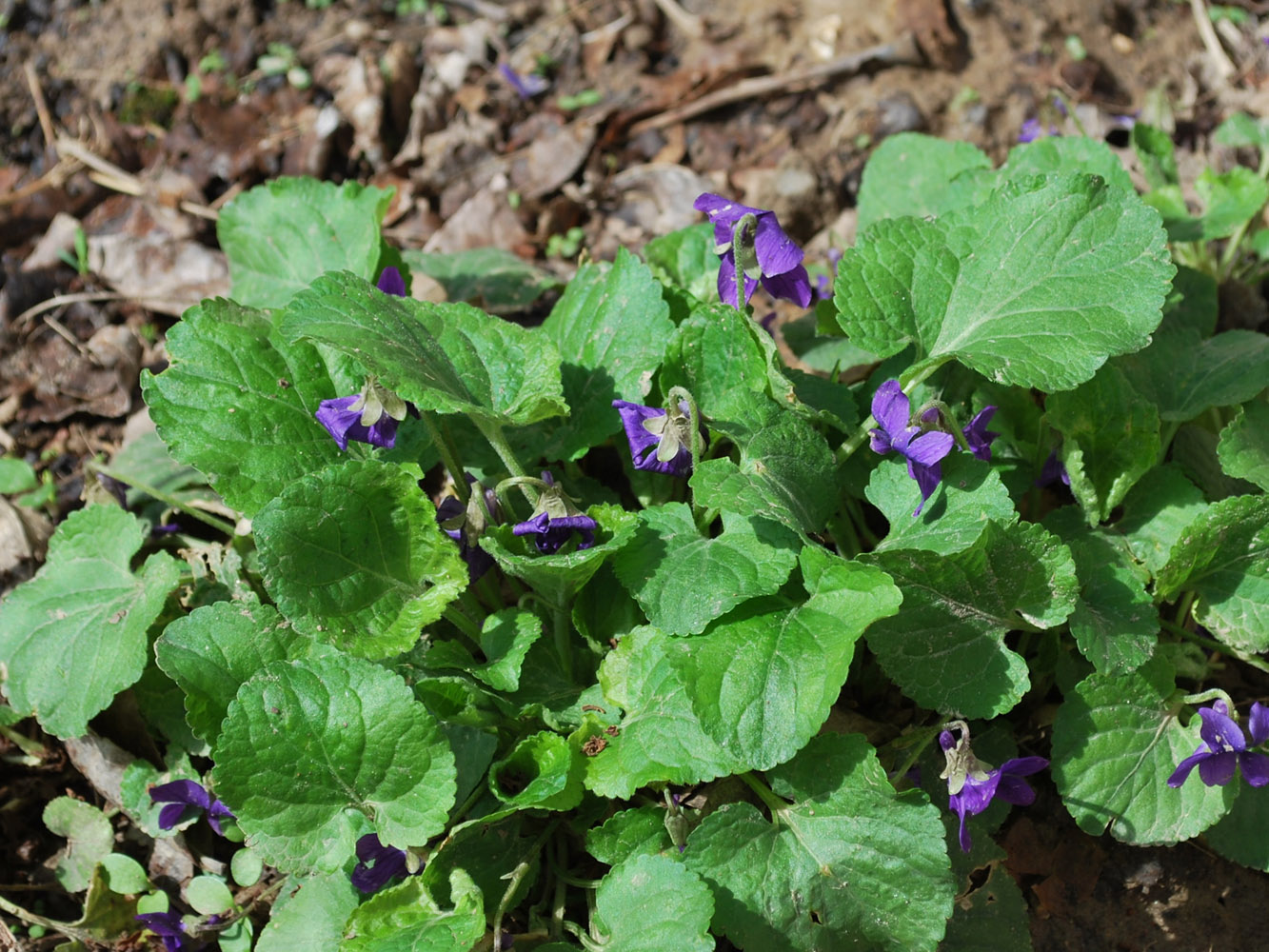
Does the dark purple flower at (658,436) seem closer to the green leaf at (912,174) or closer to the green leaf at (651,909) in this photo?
the green leaf at (651,909)

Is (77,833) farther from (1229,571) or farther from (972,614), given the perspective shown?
(1229,571)

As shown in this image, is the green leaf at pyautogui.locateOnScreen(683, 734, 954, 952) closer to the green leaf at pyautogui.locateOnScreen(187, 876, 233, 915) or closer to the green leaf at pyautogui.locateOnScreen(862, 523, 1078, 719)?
the green leaf at pyautogui.locateOnScreen(862, 523, 1078, 719)

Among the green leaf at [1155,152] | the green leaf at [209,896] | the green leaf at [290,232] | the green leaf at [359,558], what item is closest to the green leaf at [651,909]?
the green leaf at [359,558]

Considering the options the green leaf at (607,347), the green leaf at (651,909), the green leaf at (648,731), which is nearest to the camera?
the green leaf at (651,909)

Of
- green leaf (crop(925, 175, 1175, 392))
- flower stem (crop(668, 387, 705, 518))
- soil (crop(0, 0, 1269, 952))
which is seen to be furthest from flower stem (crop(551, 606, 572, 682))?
soil (crop(0, 0, 1269, 952))

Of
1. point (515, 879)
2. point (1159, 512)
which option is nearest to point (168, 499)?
point (515, 879)

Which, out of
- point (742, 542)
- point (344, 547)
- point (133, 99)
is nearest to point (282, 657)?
point (344, 547)

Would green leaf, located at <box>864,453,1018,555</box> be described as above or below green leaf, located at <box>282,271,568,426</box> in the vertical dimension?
below
